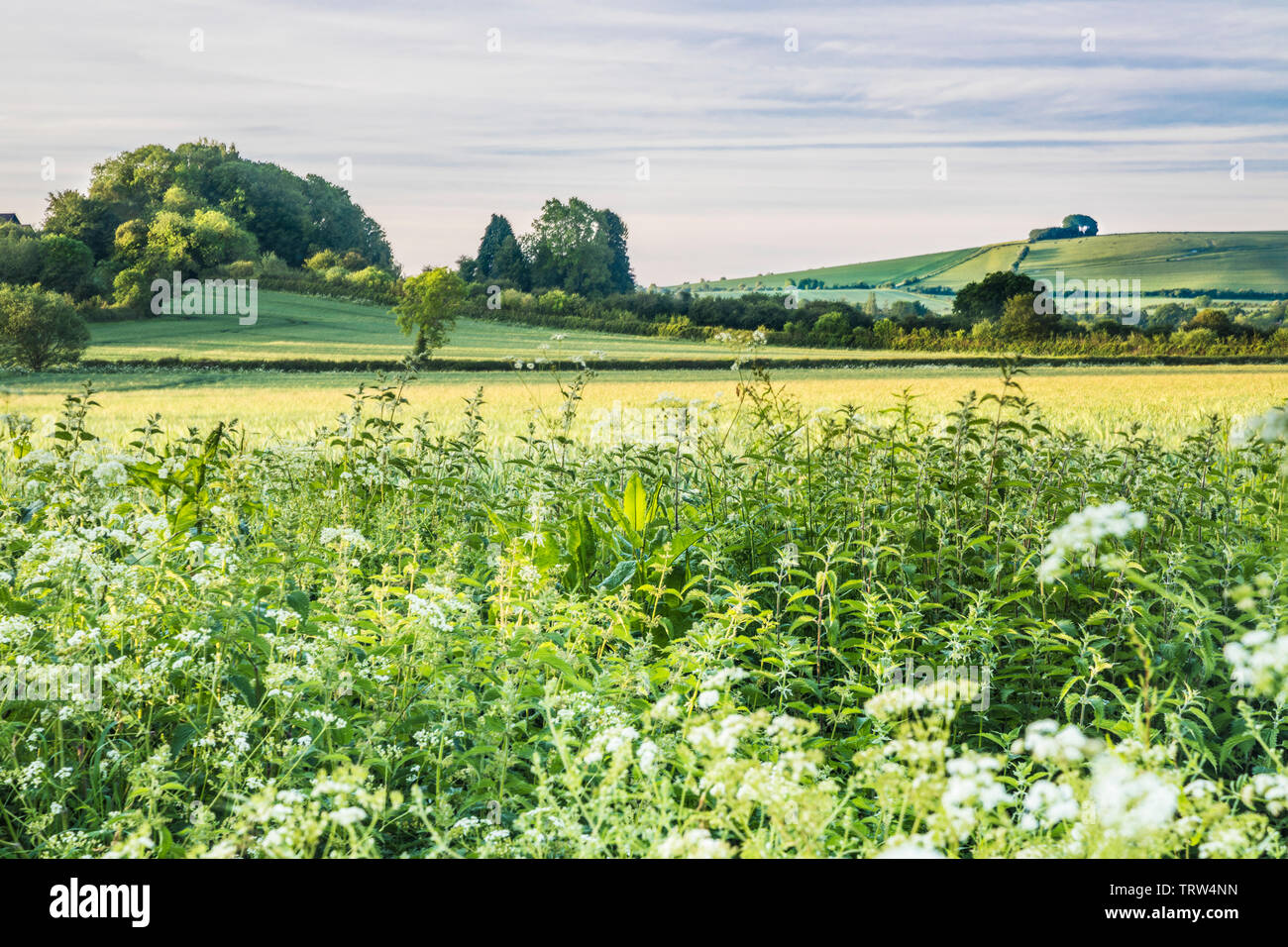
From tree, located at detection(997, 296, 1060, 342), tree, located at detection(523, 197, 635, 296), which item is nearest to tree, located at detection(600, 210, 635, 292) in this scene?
tree, located at detection(523, 197, 635, 296)

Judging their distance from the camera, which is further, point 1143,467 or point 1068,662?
point 1143,467

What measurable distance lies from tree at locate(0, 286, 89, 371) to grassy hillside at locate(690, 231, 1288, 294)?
118ft

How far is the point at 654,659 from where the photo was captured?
4574mm

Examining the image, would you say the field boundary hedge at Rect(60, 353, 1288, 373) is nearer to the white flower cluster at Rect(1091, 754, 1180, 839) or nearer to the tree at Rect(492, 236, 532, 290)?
the tree at Rect(492, 236, 532, 290)

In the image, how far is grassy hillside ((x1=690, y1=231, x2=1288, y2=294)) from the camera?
3284 centimetres

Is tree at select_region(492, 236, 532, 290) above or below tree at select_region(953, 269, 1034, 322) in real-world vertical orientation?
above

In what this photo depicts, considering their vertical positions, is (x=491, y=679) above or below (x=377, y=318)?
below

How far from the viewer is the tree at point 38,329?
2528 centimetres

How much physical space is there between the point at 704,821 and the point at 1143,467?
5002 mm
